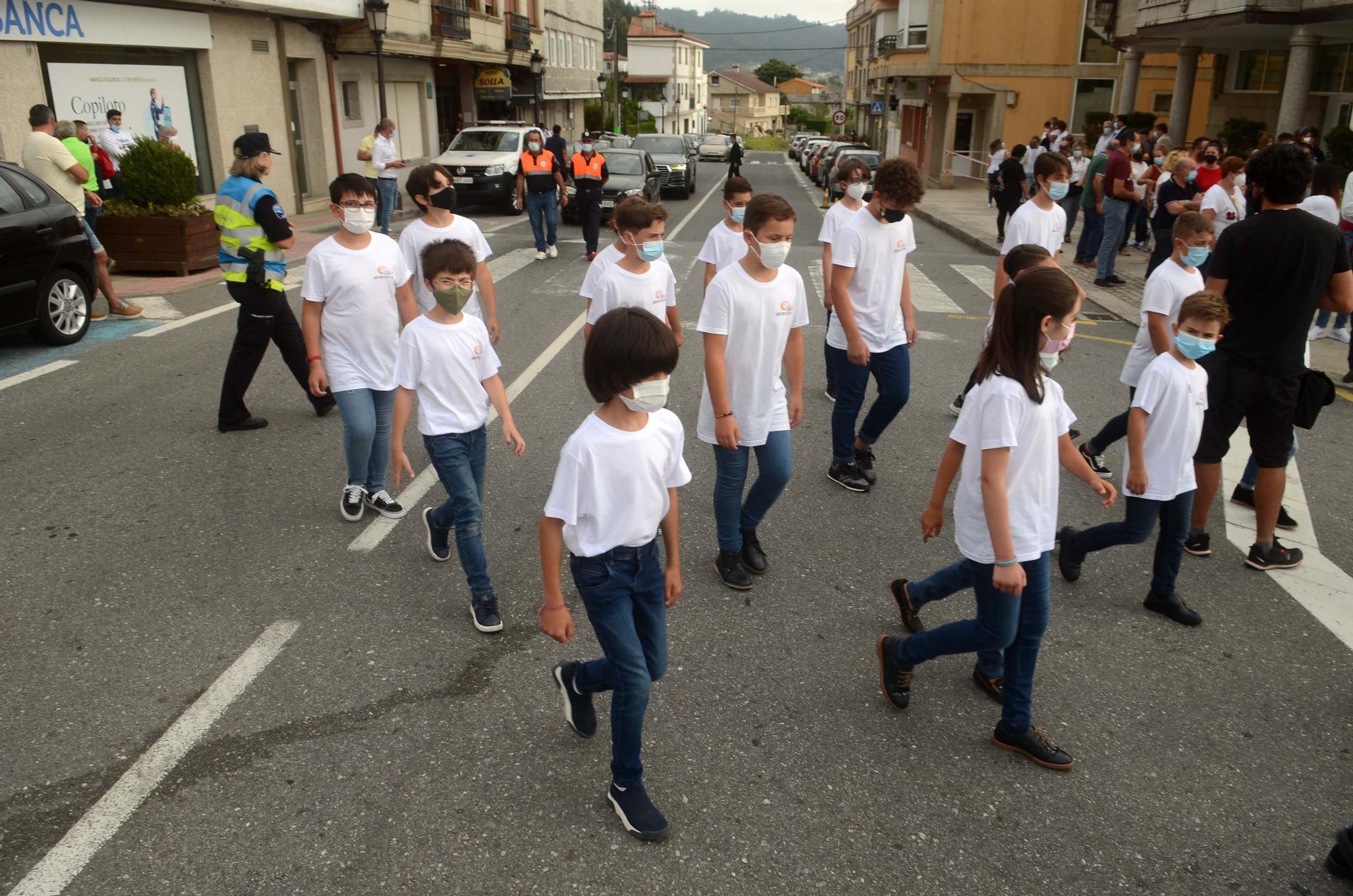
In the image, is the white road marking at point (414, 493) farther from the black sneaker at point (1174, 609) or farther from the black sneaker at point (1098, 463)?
the black sneaker at point (1098, 463)

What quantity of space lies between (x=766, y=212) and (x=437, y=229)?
2494 millimetres

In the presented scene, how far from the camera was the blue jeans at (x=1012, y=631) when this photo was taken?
11.3ft

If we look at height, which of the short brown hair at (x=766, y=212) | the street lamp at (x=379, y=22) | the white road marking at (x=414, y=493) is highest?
the street lamp at (x=379, y=22)

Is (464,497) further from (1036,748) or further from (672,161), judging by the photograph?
(672,161)

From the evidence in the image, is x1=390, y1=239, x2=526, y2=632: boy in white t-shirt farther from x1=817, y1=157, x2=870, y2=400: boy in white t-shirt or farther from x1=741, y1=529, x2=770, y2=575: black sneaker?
x1=817, y1=157, x2=870, y2=400: boy in white t-shirt

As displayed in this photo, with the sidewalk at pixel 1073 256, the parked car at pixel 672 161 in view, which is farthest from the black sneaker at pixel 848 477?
the parked car at pixel 672 161

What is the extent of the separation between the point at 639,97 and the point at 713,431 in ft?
343

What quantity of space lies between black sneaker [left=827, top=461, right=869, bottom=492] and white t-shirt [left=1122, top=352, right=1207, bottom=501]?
75.3 inches

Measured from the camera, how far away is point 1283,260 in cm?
476

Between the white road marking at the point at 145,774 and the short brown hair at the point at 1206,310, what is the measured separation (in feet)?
13.4

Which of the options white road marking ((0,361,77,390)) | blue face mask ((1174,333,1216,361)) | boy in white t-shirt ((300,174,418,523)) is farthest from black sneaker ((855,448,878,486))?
white road marking ((0,361,77,390))

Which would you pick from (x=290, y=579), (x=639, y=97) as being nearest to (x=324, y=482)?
(x=290, y=579)

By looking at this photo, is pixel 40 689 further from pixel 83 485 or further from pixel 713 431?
pixel 713 431

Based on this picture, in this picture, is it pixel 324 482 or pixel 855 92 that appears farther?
pixel 855 92
